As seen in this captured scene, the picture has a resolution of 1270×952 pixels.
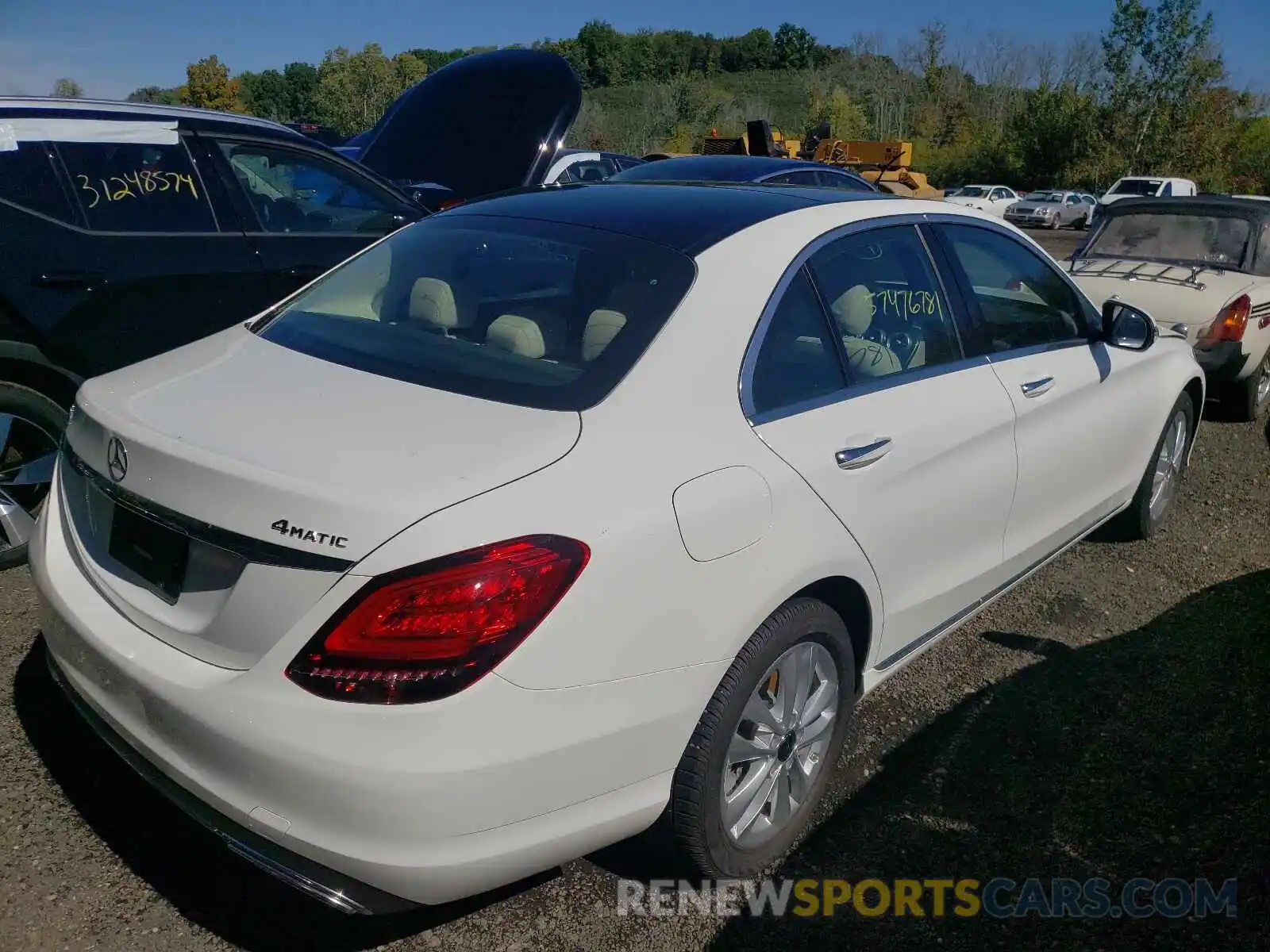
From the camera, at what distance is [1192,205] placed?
747 cm

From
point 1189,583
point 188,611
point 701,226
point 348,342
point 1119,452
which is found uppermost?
point 701,226

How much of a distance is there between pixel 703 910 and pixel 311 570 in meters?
1.32

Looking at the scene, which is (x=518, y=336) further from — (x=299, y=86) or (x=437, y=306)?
(x=299, y=86)

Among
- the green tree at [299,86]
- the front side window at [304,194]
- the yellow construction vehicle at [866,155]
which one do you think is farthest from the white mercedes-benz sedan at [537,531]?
the green tree at [299,86]

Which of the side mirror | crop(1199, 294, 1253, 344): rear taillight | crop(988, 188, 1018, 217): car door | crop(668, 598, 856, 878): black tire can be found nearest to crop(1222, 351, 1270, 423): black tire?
crop(1199, 294, 1253, 344): rear taillight

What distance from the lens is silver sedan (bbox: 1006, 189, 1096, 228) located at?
36.2 m

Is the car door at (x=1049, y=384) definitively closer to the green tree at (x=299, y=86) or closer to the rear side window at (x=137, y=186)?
the rear side window at (x=137, y=186)

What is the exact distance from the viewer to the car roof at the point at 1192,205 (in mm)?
7262

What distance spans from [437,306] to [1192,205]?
6.73 meters

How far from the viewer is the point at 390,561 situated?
1.78 meters

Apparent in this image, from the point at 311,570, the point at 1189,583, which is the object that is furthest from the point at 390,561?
the point at 1189,583

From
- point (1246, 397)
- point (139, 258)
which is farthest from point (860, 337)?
point (1246, 397)

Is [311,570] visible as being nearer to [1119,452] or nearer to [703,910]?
[703,910]

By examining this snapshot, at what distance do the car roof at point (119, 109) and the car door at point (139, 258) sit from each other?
0.09 m
